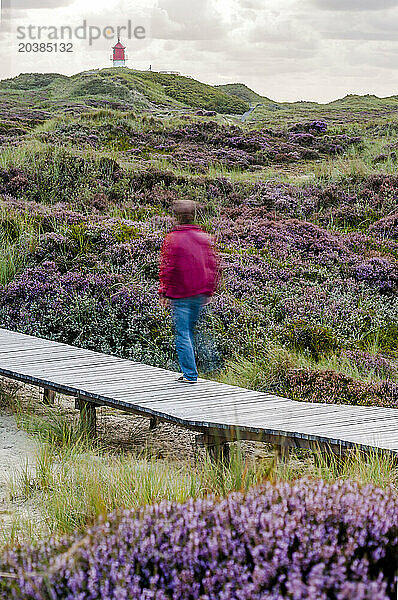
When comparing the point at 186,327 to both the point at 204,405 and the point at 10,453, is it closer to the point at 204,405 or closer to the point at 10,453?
the point at 204,405

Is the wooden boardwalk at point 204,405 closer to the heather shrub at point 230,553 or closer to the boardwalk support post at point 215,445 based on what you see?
the boardwalk support post at point 215,445

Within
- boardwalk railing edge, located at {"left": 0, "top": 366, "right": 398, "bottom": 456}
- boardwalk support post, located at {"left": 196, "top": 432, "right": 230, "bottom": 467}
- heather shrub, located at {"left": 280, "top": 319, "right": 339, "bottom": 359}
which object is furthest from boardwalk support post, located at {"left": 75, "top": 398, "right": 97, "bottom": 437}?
heather shrub, located at {"left": 280, "top": 319, "right": 339, "bottom": 359}

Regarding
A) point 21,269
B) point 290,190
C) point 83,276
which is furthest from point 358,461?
point 290,190

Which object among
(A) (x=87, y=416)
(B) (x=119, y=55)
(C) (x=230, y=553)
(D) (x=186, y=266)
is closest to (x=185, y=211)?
(D) (x=186, y=266)

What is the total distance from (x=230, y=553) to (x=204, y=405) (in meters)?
3.00

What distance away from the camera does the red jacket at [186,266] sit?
20.5 feet

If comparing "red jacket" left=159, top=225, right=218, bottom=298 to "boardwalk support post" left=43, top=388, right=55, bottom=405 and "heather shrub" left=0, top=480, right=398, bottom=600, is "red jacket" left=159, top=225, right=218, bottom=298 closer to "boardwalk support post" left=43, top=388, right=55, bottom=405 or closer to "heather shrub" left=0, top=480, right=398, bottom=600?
"boardwalk support post" left=43, top=388, right=55, bottom=405

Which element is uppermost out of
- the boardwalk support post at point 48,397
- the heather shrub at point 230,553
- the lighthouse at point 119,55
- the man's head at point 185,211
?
the lighthouse at point 119,55

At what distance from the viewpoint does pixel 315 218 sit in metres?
14.0

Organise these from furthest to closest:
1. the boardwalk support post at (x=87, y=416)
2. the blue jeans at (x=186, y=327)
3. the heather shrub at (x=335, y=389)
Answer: the heather shrub at (x=335, y=389) < the blue jeans at (x=186, y=327) < the boardwalk support post at (x=87, y=416)

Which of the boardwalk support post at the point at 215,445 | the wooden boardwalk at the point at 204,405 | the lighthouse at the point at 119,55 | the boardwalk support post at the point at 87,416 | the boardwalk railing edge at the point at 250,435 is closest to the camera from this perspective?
the boardwalk railing edge at the point at 250,435

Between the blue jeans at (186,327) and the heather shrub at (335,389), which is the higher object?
the blue jeans at (186,327)

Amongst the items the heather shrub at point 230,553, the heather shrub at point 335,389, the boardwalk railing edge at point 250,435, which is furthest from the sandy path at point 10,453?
the heather shrub at point 335,389

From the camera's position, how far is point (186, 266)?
246 inches
